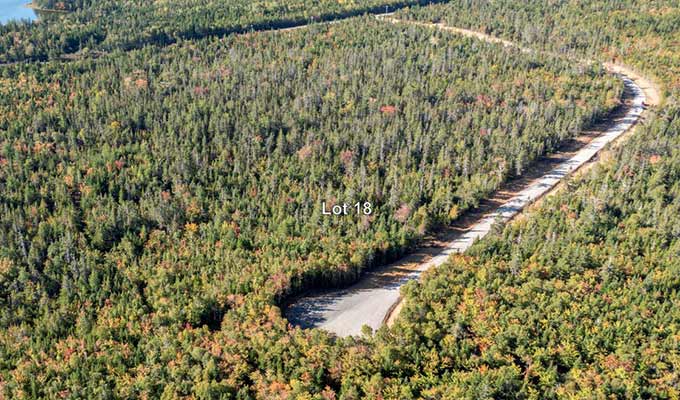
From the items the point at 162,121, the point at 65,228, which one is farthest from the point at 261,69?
the point at 65,228

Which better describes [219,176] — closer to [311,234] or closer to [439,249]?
[311,234]

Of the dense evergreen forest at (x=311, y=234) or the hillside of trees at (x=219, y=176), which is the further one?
the hillside of trees at (x=219, y=176)

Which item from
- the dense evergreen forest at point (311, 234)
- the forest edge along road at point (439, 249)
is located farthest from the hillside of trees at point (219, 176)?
the forest edge along road at point (439, 249)

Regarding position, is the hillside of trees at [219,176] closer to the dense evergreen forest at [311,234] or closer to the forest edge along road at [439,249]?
the dense evergreen forest at [311,234]

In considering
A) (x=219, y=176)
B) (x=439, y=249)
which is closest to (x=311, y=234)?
(x=439, y=249)

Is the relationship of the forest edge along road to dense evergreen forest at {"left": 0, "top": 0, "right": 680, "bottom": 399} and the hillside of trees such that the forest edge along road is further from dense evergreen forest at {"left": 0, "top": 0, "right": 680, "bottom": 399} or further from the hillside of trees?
dense evergreen forest at {"left": 0, "top": 0, "right": 680, "bottom": 399}

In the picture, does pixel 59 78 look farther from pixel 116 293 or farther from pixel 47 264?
pixel 116 293
